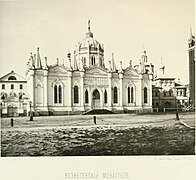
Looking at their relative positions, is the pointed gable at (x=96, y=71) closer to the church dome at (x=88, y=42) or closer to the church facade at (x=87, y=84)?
the church facade at (x=87, y=84)

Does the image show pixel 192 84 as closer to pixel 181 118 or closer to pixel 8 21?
pixel 181 118

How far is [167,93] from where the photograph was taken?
1.83 meters

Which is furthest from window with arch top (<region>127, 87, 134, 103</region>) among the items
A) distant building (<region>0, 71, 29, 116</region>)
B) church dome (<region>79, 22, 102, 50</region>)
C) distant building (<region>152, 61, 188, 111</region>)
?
distant building (<region>0, 71, 29, 116</region>)

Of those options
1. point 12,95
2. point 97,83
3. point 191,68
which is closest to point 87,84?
point 97,83

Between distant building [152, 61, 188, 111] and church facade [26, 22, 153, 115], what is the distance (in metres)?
0.04

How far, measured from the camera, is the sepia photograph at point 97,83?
1.65 metres

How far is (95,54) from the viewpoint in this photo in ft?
5.81

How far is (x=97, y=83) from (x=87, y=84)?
0.05m

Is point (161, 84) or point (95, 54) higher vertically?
point (95, 54)

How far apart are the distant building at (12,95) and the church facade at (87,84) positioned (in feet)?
0.13

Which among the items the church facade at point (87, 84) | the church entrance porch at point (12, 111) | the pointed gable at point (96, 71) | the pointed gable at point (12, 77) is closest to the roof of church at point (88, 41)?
the church facade at point (87, 84)

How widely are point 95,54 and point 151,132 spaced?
1.55ft
